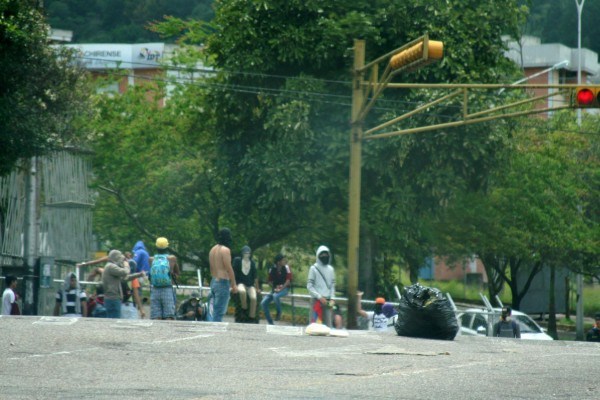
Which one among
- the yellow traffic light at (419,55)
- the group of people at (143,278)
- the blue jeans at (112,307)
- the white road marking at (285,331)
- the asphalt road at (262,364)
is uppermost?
the yellow traffic light at (419,55)

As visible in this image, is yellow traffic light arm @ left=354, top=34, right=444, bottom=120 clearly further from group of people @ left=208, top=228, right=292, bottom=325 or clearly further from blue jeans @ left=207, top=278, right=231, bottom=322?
blue jeans @ left=207, top=278, right=231, bottom=322

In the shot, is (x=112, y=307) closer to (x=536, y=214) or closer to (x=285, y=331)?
(x=285, y=331)

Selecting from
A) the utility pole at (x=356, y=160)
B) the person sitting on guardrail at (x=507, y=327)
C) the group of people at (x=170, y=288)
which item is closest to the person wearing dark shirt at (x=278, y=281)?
the group of people at (x=170, y=288)

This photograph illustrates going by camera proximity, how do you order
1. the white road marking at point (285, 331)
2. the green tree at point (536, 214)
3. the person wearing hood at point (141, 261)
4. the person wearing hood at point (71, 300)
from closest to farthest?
the white road marking at point (285, 331) → the person wearing hood at point (71, 300) → the person wearing hood at point (141, 261) → the green tree at point (536, 214)

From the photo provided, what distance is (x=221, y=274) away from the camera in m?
20.4

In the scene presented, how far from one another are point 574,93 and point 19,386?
46.6 feet

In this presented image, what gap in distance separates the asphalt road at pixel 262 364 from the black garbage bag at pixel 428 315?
43 cm

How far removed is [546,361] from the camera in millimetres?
15602

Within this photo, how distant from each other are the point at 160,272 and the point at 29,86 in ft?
27.7

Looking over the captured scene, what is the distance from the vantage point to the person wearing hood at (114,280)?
67.7ft

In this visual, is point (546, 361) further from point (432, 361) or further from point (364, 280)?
point (364, 280)

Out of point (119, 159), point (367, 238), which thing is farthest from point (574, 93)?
point (119, 159)

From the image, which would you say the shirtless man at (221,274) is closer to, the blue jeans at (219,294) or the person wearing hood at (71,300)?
the blue jeans at (219,294)

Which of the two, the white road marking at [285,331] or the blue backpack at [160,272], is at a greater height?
the blue backpack at [160,272]
